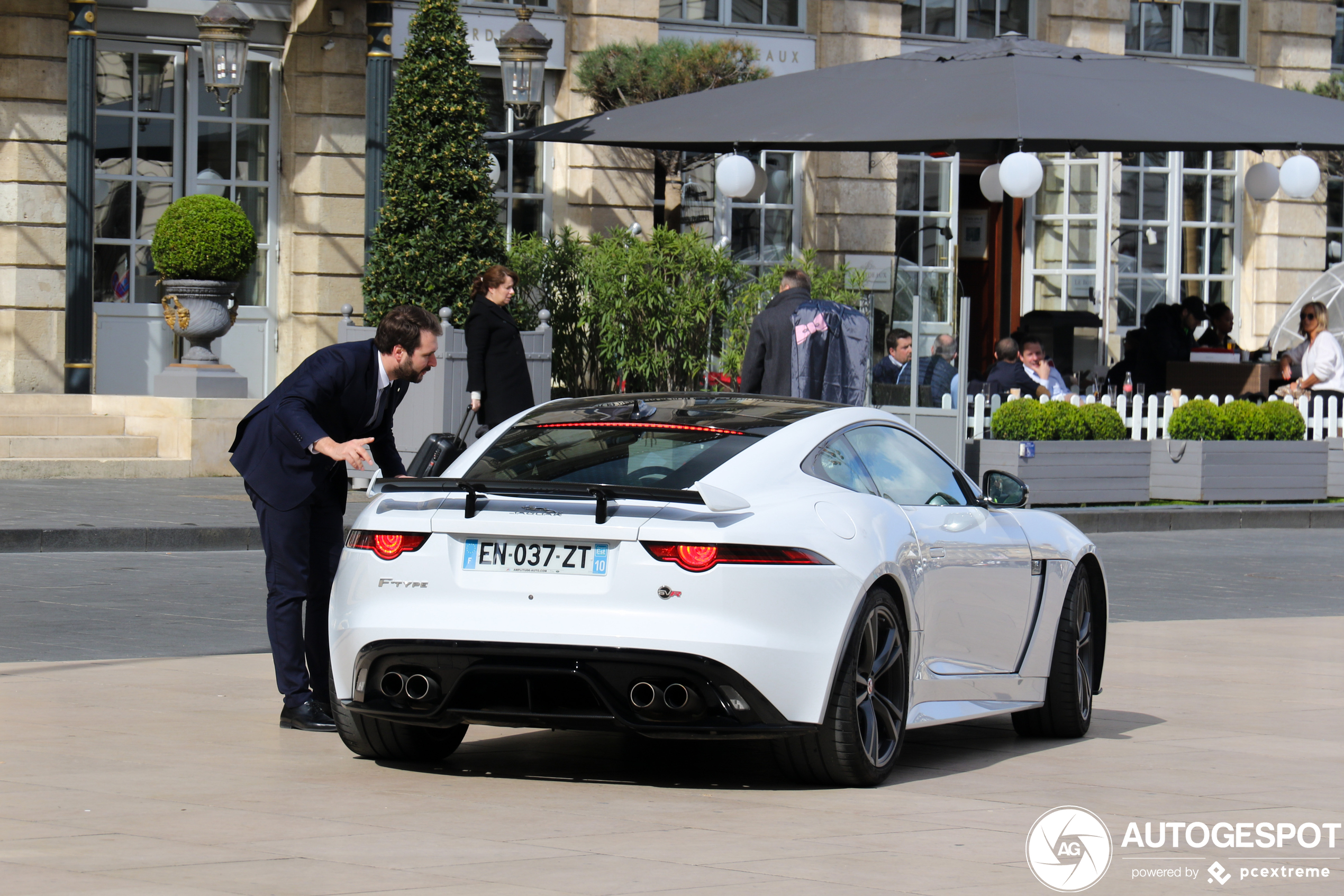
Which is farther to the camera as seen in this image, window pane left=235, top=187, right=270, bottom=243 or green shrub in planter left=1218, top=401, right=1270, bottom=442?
window pane left=235, top=187, right=270, bottom=243

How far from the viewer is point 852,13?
25672 millimetres

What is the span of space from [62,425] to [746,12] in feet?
34.8

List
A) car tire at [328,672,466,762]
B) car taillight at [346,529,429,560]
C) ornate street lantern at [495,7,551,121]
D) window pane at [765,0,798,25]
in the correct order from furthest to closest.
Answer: window pane at [765,0,798,25] → ornate street lantern at [495,7,551,121] → car tire at [328,672,466,762] → car taillight at [346,529,429,560]

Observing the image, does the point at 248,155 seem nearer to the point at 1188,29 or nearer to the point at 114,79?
the point at 114,79

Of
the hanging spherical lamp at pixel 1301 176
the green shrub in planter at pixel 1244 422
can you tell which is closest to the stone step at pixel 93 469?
the green shrub in planter at pixel 1244 422

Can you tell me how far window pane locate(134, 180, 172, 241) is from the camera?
21.7 metres

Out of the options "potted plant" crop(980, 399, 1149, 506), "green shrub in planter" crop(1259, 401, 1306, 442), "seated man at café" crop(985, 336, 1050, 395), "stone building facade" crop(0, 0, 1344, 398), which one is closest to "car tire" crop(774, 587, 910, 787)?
"potted plant" crop(980, 399, 1149, 506)

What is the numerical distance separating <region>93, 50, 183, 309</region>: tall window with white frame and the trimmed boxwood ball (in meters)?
2.75

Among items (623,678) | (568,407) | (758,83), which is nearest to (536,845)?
(623,678)

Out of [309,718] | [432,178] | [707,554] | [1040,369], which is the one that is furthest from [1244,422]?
[707,554]

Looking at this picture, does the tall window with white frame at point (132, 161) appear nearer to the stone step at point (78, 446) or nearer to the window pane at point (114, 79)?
the window pane at point (114, 79)

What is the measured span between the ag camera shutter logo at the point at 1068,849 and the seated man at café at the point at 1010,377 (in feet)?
42.8

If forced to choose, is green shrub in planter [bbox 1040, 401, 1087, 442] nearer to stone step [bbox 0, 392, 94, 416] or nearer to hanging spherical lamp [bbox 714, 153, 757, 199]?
hanging spherical lamp [bbox 714, 153, 757, 199]

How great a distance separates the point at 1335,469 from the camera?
2020 cm
